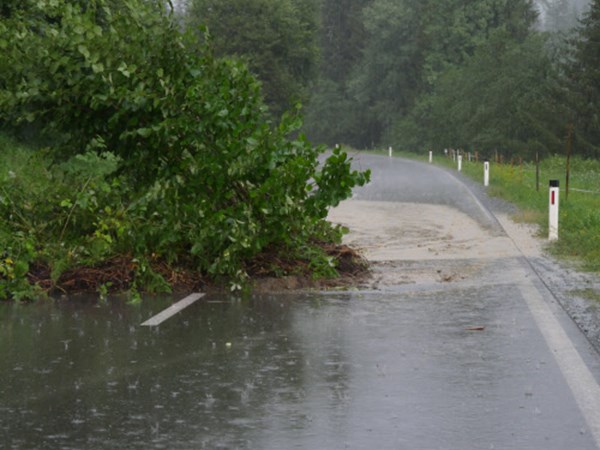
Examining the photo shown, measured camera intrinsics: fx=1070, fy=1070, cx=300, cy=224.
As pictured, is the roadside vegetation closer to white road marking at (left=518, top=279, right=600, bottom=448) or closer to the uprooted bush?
white road marking at (left=518, top=279, right=600, bottom=448)

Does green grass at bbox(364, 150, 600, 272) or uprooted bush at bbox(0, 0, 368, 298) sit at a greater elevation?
uprooted bush at bbox(0, 0, 368, 298)

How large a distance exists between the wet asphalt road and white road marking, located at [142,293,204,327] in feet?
0.42

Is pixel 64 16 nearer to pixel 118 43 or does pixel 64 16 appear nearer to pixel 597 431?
pixel 118 43

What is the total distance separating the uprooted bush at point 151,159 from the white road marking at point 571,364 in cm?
302

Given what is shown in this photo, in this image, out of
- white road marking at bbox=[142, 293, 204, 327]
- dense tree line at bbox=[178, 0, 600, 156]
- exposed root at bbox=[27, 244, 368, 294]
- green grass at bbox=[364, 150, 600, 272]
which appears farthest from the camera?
dense tree line at bbox=[178, 0, 600, 156]

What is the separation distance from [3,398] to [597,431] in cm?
353

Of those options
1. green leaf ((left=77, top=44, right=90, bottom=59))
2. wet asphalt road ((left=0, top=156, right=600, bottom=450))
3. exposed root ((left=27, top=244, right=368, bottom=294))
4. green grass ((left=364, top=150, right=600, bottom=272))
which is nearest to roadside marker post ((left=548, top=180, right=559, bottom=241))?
green grass ((left=364, top=150, right=600, bottom=272))

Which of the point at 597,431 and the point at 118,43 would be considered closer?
the point at 597,431

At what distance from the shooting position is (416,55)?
111 metres

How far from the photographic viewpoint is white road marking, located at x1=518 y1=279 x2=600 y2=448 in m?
6.29

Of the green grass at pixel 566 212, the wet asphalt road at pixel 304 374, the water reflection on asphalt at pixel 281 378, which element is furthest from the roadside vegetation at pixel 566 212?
the water reflection on asphalt at pixel 281 378

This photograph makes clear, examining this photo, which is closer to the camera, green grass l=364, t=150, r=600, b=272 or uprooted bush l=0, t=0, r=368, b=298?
uprooted bush l=0, t=0, r=368, b=298

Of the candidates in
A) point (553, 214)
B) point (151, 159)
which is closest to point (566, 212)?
point (553, 214)

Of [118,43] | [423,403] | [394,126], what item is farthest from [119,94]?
[394,126]
